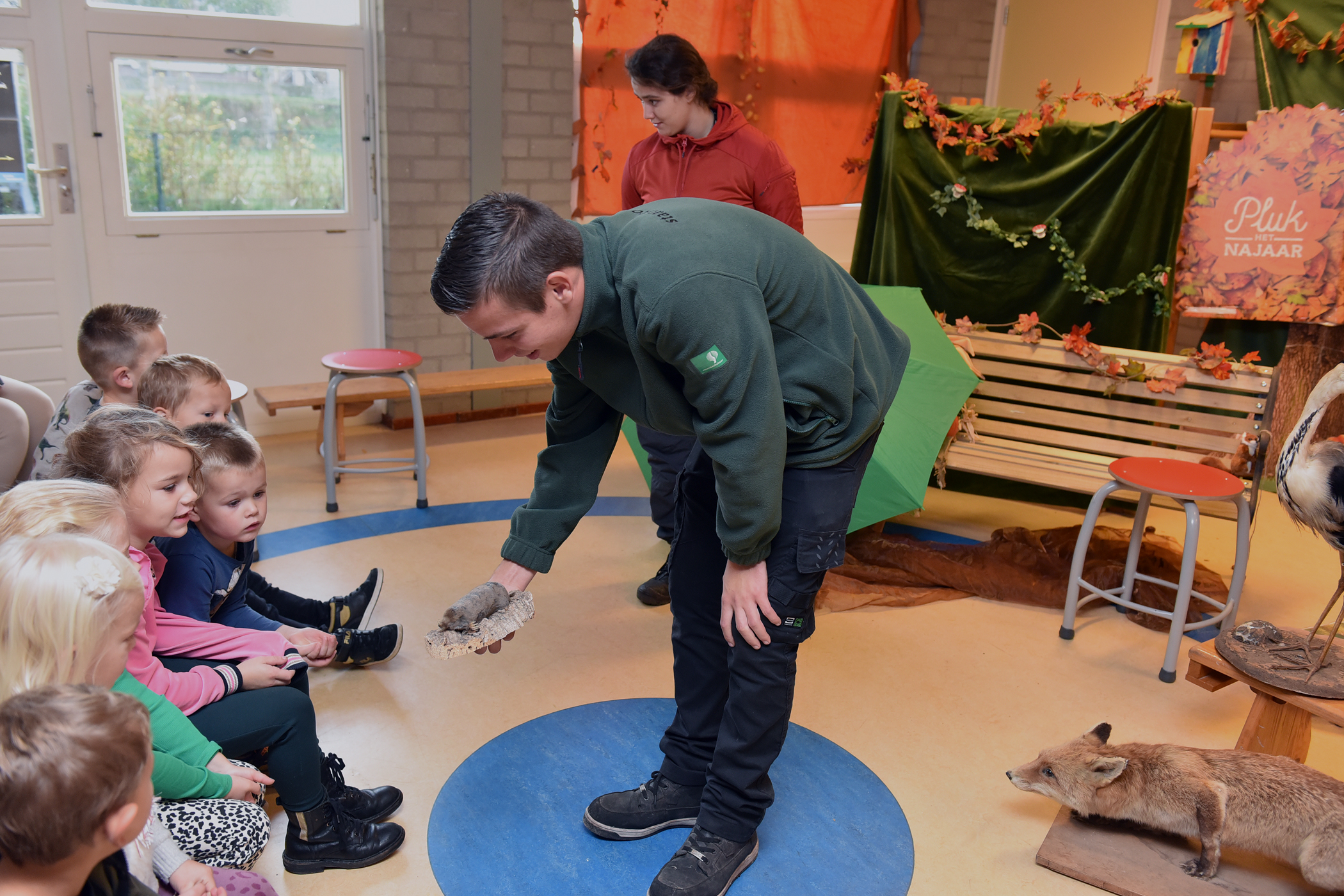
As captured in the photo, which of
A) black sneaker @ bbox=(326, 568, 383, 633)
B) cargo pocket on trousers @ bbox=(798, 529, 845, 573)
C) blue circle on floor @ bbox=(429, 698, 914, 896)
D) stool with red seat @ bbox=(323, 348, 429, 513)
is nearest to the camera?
cargo pocket on trousers @ bbox=(798, 529, 845, 573)

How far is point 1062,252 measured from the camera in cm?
422

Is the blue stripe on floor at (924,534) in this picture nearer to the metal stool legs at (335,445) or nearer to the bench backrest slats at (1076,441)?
the bench backrest slats at (1076,441)

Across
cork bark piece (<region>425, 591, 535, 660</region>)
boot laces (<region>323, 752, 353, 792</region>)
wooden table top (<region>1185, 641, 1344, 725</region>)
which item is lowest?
boot laces (<region>323, 752, 353, 792</region>)

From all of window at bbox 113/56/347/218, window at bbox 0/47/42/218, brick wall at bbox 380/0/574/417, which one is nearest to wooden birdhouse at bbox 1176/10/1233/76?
brick wall at bbox 380/0/574/417

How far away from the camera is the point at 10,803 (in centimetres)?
114

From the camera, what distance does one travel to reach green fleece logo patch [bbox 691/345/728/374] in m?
1.52

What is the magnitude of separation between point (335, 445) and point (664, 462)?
154 cm

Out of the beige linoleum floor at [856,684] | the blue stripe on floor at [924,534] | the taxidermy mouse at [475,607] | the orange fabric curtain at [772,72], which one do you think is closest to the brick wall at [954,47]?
the orange fabric curtain at [772,72]

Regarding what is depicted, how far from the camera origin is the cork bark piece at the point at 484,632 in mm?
1879

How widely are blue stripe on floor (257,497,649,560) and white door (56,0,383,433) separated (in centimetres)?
136

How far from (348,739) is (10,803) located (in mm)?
1429

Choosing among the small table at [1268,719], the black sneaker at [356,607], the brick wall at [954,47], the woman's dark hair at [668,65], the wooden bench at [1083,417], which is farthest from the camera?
the brick wall at [954,47]

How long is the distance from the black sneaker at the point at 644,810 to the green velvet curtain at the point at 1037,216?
2.93 m

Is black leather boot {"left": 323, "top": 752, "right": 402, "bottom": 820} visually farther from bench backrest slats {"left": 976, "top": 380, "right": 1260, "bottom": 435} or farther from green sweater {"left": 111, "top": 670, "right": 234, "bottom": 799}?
bench backrest slats {"left": 976, "top": 380, "right": 1260, "bottom": 435}
